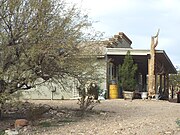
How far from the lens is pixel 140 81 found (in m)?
40.7

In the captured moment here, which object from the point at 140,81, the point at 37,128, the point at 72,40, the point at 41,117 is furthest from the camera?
the point at 140,81

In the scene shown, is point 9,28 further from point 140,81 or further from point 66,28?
point 140,81

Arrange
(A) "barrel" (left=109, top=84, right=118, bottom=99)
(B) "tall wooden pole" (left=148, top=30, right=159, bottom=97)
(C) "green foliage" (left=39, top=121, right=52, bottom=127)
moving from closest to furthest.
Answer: (C) "green foliage" (left=39, top=121, right=52, bottom=127)
(B) "tall wooden pole" (left=148, top=30, right=159, bottom=97)
(A) "barrel" (left=109, top=84, right=118, bottom=99)

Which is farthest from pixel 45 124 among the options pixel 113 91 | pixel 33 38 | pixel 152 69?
pixel 152 69

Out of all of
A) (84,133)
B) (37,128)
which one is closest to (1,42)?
(37,128)

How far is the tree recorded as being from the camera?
1353 cm

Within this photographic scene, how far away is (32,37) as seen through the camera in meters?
13.6

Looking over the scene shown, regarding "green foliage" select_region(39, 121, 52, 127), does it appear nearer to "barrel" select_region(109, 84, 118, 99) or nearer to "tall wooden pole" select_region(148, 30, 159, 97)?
"barrel" select_region(109, 84, 118, 99)

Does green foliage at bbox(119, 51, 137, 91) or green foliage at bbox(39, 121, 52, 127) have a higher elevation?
green foliage at bbox(119, 51, 137, 91)

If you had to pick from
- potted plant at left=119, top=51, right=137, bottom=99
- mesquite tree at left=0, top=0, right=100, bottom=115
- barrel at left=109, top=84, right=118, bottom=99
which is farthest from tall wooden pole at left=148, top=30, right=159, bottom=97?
mesquite tree at left=0, top=0, right=100, bottom=115

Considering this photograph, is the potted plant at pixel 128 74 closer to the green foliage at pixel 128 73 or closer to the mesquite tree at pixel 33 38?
the green foliage at pixel 128 73

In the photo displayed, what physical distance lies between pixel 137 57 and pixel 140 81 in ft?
36.8

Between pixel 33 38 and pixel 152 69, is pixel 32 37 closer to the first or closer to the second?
pixel 33 38

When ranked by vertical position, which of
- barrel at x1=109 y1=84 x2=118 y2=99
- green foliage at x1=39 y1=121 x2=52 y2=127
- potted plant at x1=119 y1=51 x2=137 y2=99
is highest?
potted plant at x1=119 y1=51 x2=137 y2=99
